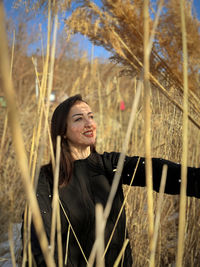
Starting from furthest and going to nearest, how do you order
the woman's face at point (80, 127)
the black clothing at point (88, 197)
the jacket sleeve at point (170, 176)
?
the woman's face at point (80, 127) → the black clothing at point (88, 197) → the jacket sleeve at point (170, 176)

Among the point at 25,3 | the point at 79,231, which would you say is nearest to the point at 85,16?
the point at 25,3

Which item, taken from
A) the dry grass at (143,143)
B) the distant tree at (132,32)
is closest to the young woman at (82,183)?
the dry grass at (143,143)

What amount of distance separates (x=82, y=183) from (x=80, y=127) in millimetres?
216

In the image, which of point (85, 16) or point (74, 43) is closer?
point (85, 16)

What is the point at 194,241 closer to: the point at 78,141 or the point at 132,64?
the point at 78,141

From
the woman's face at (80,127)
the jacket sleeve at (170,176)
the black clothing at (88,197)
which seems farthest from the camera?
the woman's face at (80,127)

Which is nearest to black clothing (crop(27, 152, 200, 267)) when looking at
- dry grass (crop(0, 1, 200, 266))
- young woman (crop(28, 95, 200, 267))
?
young woman (crop(28, 95, 200, 267))

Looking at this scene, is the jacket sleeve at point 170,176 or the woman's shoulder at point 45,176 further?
the woman's shoulder at point 45,176

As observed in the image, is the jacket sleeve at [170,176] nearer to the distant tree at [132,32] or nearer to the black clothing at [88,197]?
the black clothing at [88,197]

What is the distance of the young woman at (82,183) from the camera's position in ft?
2.55

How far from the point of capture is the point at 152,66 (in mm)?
626

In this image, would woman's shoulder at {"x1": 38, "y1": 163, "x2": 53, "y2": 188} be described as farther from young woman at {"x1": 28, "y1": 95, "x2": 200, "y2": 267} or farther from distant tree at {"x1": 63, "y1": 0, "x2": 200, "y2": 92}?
distant tree at {"x1": 63, "y1": 0, "x2": 200, "y2": 92}

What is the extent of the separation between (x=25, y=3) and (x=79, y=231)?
0.72 metres

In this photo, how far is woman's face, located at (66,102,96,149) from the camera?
89 centimetres
